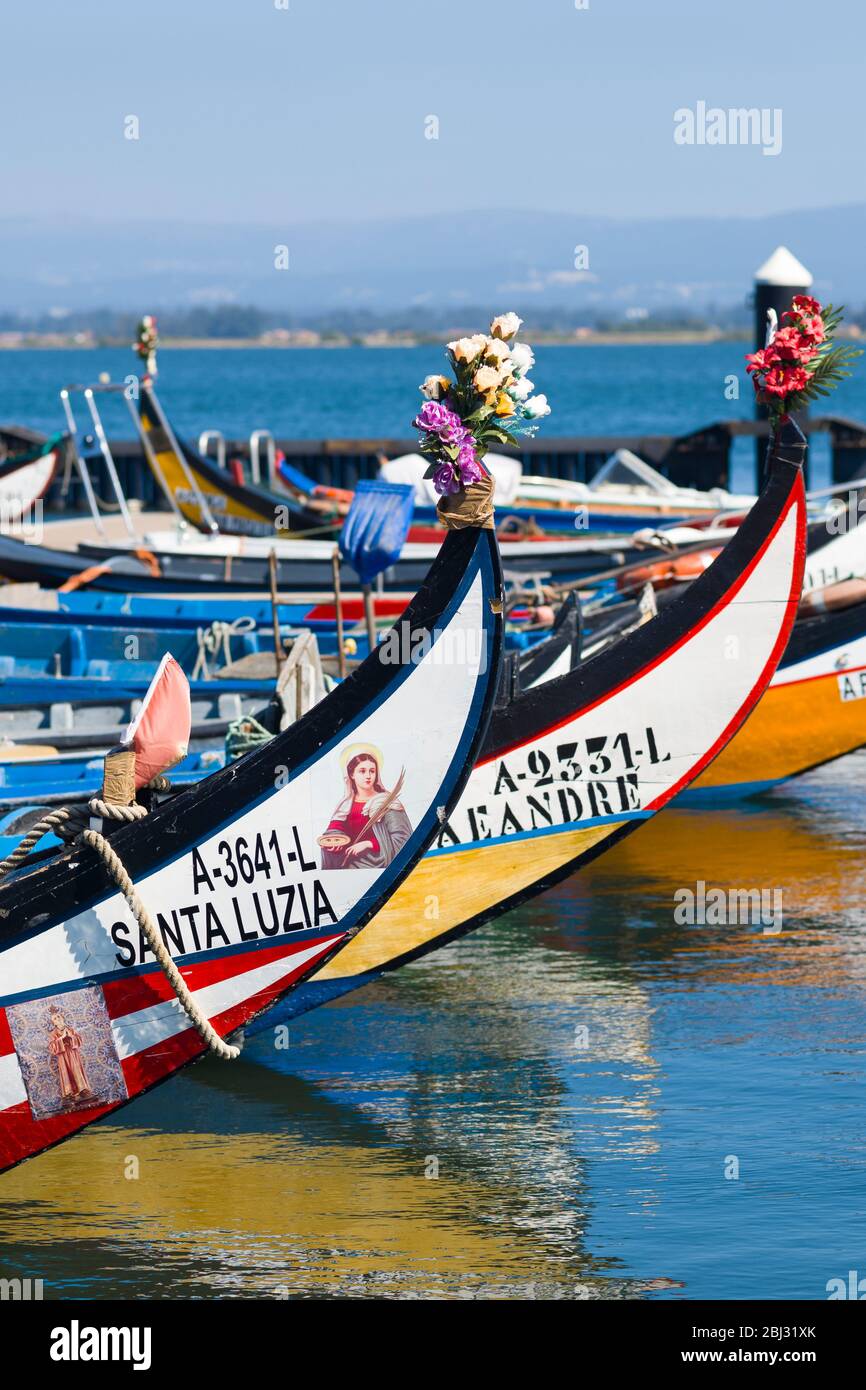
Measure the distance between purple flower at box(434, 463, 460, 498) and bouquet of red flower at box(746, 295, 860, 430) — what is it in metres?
2.83

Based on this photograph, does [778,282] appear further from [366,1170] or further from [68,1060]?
[68,1060]

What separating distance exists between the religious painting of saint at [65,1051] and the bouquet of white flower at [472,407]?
2675 mm

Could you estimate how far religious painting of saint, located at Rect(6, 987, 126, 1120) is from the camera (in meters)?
8.09

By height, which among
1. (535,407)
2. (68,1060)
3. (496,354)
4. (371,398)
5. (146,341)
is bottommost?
(68,1060)

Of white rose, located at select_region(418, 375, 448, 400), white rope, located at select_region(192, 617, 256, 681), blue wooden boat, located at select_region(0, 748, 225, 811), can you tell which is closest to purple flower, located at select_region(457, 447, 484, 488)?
white rose, located at select_region(418, 375, 448, 400)

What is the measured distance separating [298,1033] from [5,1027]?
A: 11.5 ft

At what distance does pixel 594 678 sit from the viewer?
11.0 metres

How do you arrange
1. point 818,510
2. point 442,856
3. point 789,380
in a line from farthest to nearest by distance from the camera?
point 818,510
point 442,856
point 789,380

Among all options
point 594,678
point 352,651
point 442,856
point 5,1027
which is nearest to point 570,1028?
point 442,856

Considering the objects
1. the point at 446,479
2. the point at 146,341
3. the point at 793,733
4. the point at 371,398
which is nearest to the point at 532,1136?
the point at 446,479

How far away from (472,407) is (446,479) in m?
0.31

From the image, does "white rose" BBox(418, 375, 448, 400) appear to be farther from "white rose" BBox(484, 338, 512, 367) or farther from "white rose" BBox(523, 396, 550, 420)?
"white rose" BBox(523, 396, 550, 420)

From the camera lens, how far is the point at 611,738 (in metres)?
11.2
